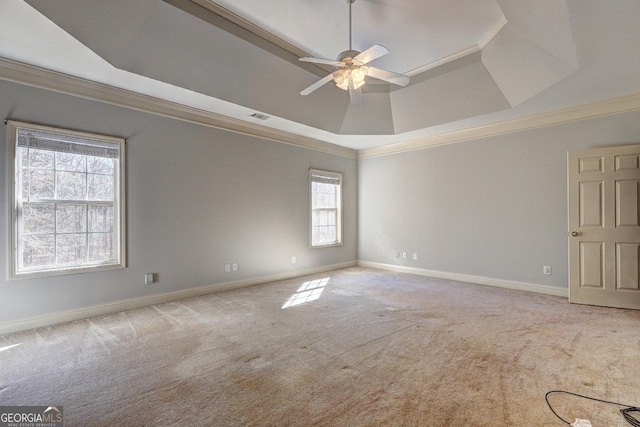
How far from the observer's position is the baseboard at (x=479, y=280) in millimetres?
4363

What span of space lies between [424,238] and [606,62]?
3.55 meters

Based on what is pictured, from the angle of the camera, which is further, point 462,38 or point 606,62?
point 462,38

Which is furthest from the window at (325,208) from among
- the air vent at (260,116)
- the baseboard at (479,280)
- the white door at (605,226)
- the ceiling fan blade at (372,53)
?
the white door at (605,226)

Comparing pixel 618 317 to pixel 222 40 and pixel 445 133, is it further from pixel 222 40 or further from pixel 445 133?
pixel 222 40

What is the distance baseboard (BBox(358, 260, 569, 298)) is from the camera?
436 centimetres

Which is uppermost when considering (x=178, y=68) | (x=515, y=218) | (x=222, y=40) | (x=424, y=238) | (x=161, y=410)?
(x=222, y=40)

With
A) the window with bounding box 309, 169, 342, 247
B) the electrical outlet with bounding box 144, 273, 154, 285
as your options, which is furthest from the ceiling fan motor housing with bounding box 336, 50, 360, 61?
the electrical outlet with bounding box 144, 273, 154, 285

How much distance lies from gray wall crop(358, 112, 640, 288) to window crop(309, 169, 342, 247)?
0.73 meters

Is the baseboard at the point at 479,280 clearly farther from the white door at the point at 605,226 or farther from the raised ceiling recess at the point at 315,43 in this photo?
the raised ceiling recess at the point at 315,43

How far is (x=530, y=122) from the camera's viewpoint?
4555 millimetres

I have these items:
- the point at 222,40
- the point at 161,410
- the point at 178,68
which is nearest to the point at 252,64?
the point at 222,40

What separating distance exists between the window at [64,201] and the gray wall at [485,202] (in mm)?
4813

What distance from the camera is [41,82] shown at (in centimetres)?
315

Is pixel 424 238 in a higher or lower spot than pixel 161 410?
higher
